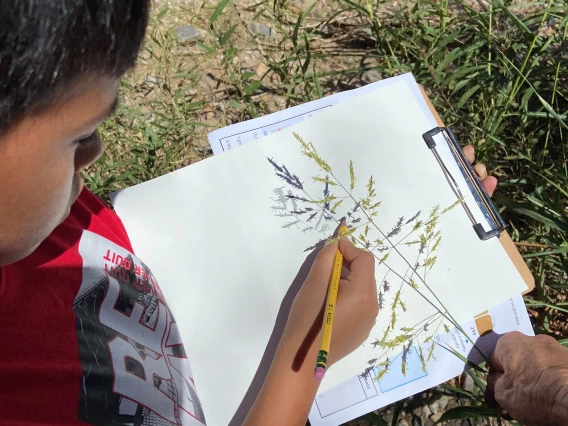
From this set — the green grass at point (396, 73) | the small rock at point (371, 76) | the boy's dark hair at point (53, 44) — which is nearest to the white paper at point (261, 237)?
the green grass at point (396, 73)

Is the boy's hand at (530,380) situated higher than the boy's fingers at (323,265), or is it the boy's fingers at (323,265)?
the boy's fingers at (323,265)

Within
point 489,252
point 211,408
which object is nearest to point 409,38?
point 489,252

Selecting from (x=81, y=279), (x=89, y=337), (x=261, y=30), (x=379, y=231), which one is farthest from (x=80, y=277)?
(x=261, y=30)

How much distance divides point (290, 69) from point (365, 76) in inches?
8.6

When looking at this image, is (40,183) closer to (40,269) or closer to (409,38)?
(40,269)

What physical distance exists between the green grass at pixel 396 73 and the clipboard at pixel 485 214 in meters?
0.20

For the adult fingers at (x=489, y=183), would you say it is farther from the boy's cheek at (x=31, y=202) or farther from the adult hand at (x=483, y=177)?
the boy's cheek at (x=31, y=202)

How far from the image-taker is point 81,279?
0.89 m

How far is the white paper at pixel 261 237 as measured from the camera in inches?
38.6

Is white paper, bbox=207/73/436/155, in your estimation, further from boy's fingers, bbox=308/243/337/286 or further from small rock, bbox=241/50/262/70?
small rock, bbox=241/50/262/70

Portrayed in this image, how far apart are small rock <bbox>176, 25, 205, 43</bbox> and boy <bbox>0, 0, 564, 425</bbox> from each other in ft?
2.51

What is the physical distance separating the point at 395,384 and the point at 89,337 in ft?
1.81

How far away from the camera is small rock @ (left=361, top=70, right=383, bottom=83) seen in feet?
4.92

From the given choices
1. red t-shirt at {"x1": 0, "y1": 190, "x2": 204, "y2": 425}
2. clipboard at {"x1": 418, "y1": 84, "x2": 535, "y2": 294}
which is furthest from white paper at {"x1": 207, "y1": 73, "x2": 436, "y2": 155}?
red t-shirt at {"x1": 0, "y1": 190, "x2": 204, "y2": 425}
